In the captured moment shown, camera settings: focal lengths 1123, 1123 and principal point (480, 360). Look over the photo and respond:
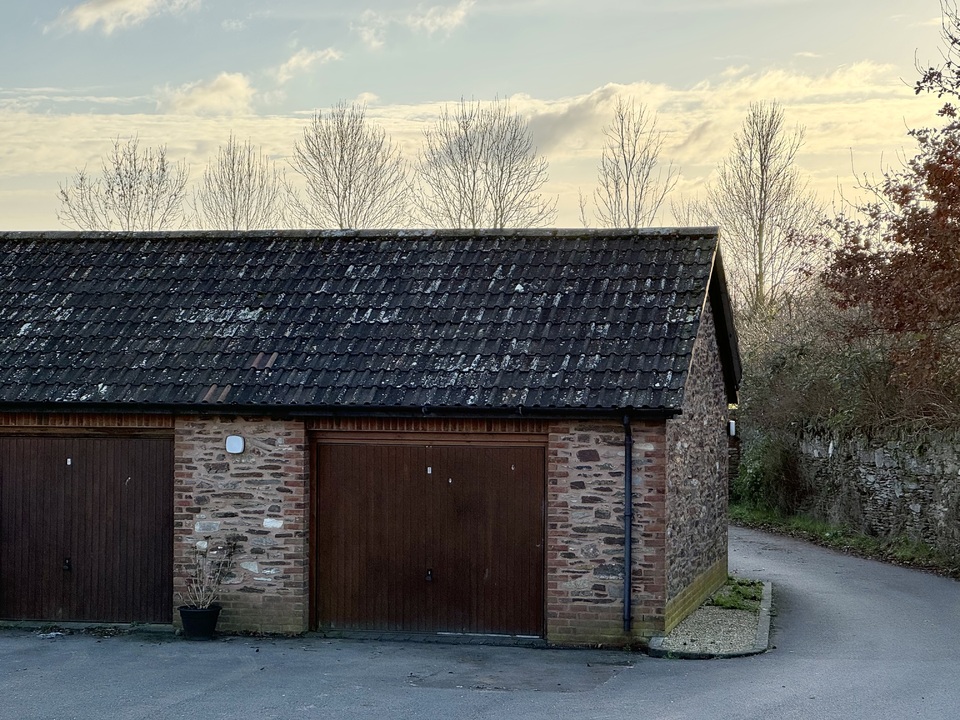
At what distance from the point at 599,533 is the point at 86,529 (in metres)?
6.77

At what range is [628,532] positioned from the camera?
13.2 metres

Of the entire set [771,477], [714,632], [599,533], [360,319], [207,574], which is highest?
[360,319]

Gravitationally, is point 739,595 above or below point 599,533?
below

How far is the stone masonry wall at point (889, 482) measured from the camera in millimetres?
20125

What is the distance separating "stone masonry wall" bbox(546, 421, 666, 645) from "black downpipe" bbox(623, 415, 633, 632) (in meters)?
0.05

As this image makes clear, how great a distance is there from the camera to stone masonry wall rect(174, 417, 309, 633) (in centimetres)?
1400

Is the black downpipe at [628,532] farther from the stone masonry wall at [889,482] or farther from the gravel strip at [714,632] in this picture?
the stone masonry wall at [889,482]

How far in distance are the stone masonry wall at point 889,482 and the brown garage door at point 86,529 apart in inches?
526

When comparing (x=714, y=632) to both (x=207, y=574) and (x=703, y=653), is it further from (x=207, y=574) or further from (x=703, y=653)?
(x=207, y=574)

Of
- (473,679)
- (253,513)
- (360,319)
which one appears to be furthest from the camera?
(360,319)

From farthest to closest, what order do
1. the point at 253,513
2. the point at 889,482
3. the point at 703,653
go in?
the point at 889,482 < the point at 253,513 < the point at 703,653

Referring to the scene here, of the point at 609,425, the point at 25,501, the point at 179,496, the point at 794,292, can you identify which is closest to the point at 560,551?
the point at 609,425

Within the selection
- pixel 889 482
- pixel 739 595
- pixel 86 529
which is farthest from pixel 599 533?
pixel 889 482

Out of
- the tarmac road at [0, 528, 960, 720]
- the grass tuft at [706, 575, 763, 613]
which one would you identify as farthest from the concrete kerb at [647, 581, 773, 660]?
the grass tuft at [706, 575, 763, 613]
